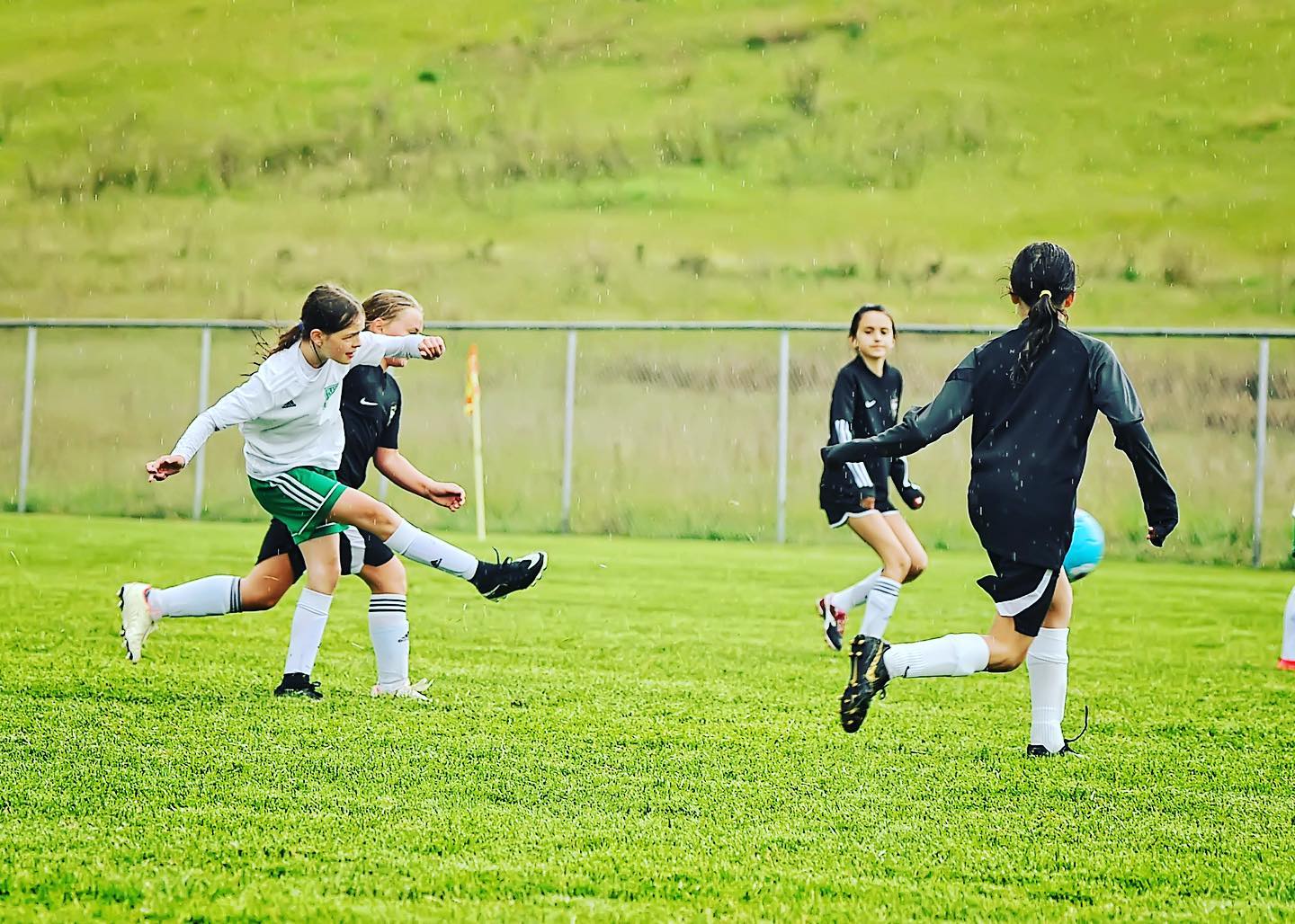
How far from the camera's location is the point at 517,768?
4430 millimetres

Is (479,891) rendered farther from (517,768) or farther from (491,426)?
(491,426)

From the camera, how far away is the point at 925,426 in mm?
4586

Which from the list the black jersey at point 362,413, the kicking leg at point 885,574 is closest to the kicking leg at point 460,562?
the black jersey at point 362,413

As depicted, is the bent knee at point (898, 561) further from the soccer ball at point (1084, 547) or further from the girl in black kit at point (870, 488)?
the soccer ball at point (1084, 547)

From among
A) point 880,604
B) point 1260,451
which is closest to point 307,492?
point 880,604

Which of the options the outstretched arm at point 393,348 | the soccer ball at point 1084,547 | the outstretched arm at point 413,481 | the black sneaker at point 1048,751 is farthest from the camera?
the soccer ball at point 1084,547

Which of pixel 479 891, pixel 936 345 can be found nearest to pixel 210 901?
pixel 479 891

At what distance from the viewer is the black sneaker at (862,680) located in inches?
179

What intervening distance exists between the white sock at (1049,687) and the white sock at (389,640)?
226 cm

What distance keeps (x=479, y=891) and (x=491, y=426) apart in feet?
61.4

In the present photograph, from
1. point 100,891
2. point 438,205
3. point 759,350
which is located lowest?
point 100,891

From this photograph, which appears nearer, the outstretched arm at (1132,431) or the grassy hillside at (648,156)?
the outstretched arm at (1132,431)

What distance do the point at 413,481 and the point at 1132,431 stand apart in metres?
2.72

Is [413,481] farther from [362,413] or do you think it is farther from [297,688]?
[297,688]
